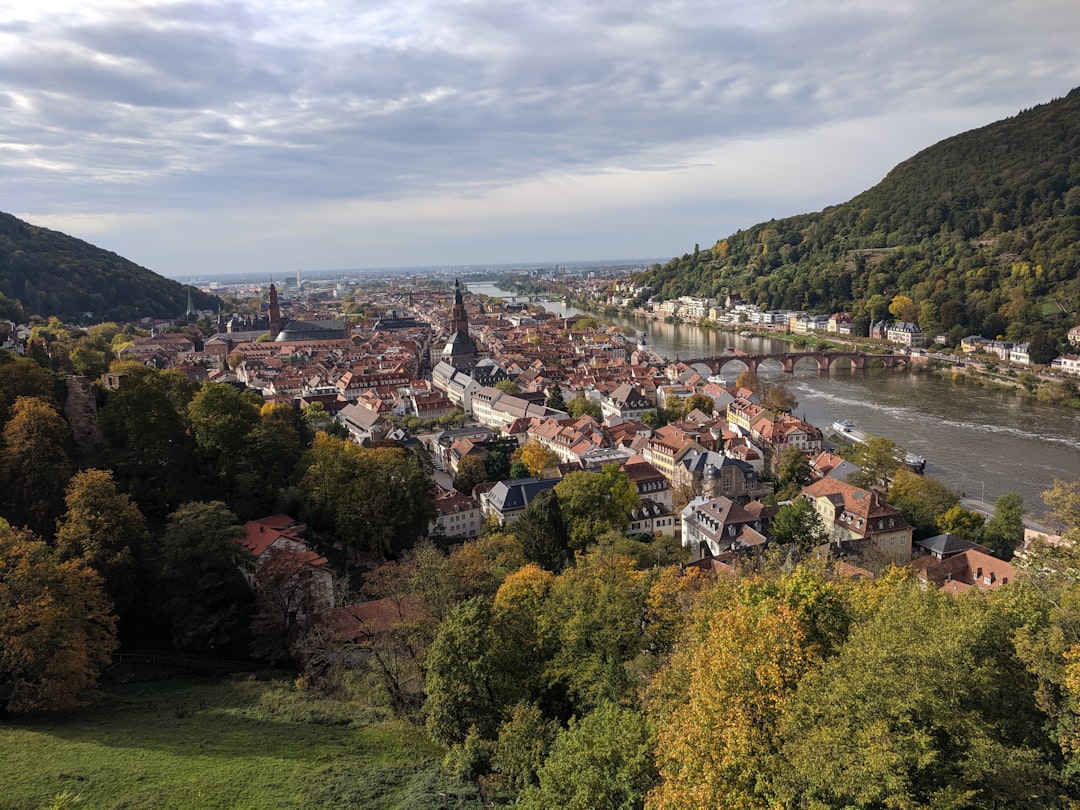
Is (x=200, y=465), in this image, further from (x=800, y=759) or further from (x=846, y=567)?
(x=800, y=759)

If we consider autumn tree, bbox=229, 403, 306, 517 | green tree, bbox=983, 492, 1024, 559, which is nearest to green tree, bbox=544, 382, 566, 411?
autumn tree, bbox=229, 403, 306, 517

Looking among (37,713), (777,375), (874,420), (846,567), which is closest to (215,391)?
(37,713)

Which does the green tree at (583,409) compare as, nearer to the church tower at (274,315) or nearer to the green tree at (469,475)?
the green tree at (469,475)

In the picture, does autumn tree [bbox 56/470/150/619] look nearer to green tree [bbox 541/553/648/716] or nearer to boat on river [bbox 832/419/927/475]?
green tree [bbox 541/553/648/716]

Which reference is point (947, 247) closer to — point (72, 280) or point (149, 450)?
point (149, 450)

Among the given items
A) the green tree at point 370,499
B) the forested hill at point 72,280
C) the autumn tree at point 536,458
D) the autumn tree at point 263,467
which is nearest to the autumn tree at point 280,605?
the green tree at point 370,499
